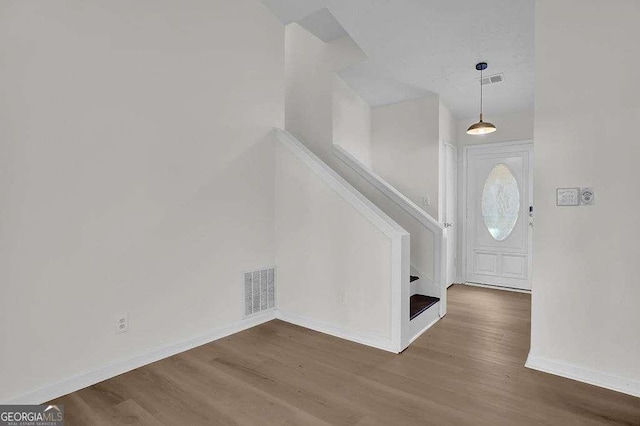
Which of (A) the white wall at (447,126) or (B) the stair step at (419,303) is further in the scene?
(A) the white wall at (447,126)

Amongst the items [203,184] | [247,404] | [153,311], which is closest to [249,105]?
[203,184]

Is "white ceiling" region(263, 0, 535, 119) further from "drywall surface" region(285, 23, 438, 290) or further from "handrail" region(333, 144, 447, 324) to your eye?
"handrail" region(333, 144, 447, 324)

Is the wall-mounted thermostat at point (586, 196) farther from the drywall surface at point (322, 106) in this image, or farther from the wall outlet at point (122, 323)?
the wall outlet at point (122, 323)

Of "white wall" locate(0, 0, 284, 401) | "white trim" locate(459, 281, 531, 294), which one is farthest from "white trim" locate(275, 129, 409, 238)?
"white trim" locate(459, 281, 531, 294)

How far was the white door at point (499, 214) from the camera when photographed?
4867mm

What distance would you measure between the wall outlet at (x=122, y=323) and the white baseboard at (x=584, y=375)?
10.0ft

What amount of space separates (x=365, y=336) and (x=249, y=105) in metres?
2.52

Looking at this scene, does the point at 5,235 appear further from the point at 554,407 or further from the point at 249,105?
the point at 554,407

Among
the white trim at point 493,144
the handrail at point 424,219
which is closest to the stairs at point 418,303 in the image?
the handrail at point 424,219

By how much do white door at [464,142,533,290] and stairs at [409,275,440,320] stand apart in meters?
1.98

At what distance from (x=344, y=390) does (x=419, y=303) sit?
1.58 metres

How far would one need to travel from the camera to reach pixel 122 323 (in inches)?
95.3

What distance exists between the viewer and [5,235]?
192cm

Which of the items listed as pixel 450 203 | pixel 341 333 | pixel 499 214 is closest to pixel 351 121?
pixel 450 203
